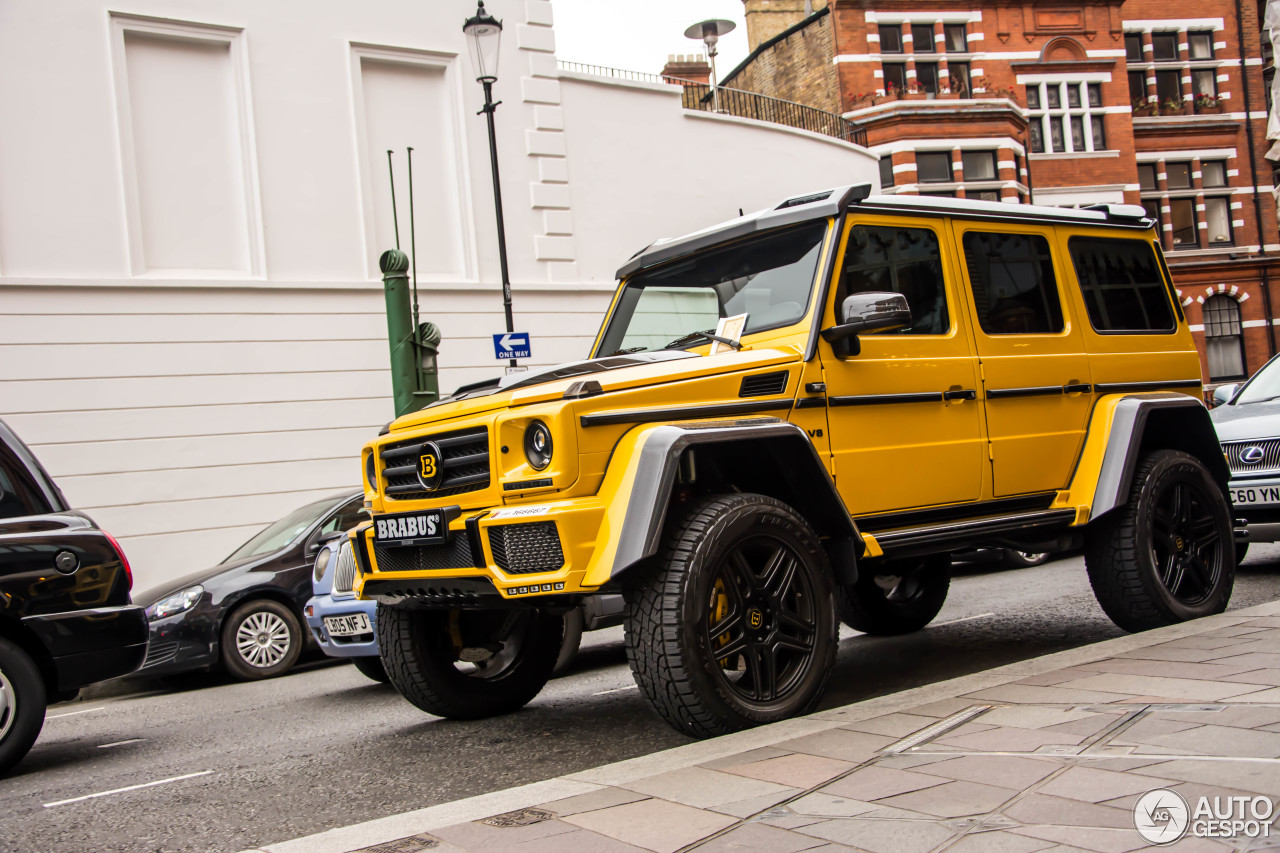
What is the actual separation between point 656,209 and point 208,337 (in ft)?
24.1

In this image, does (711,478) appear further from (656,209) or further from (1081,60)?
(1081,60)

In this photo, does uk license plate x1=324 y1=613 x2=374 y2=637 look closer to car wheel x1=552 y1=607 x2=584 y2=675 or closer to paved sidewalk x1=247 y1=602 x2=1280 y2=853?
car wheel x1=552 y1=607 x2=584 y2=675

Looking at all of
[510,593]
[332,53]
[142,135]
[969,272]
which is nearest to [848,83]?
[332,53]

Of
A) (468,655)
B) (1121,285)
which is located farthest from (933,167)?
(468,655)

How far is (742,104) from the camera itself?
20297 millimetres

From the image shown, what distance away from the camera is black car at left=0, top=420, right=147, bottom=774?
5348 millimetres

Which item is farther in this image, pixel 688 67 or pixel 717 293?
pixel 688 67

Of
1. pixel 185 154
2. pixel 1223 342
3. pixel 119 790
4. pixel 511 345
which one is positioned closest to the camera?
pixel 119 790

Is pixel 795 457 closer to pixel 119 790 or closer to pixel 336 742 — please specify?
pixel 336 742

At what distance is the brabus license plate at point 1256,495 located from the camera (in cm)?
826

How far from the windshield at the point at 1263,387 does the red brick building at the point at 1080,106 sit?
897 inches

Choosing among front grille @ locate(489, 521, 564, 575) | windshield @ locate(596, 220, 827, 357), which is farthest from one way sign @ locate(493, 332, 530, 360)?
front grille @ locate(489, 521, 564, 575)

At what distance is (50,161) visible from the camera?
43.9 ft

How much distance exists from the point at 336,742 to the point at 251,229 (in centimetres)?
1051
